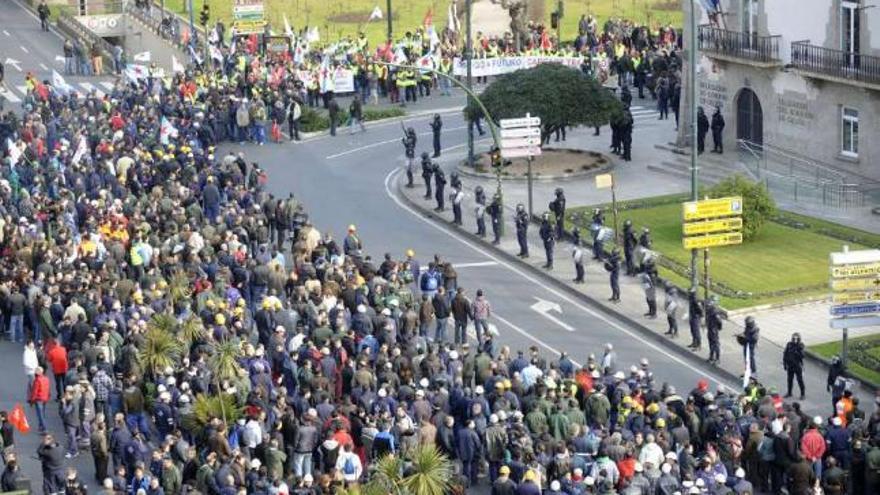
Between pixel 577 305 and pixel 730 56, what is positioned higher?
pixel 730 56

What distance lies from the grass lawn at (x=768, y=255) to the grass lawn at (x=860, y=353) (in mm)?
3443

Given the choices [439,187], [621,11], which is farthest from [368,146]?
[621,11]

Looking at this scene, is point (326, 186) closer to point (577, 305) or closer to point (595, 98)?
point (595, 98)

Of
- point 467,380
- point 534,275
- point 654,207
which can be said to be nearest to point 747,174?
point 654,207

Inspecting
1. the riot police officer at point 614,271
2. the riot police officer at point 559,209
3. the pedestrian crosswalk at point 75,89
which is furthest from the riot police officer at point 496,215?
the pedestrian crosswalk at point 75,89

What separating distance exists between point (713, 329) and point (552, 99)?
19081 mm

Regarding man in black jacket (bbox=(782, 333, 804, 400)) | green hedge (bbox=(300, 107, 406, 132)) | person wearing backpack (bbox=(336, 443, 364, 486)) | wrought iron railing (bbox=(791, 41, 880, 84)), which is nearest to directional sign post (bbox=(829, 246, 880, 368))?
man in black jacket (bbox=(782, 333, 804, 400))

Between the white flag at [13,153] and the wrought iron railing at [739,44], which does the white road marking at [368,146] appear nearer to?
the wrought iron railing at [739,44]

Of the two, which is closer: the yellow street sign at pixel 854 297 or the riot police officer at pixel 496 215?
the yellow street sign at pixel 854 297

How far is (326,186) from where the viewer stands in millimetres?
60531

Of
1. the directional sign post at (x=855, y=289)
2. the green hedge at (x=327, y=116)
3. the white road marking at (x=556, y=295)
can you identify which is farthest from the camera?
the green hedge at (x=327, y=116)

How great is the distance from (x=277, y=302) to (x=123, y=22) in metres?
51.2

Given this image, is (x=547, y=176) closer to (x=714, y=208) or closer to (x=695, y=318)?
(x=714, y=208)

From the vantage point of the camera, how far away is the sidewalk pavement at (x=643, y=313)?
136ft
